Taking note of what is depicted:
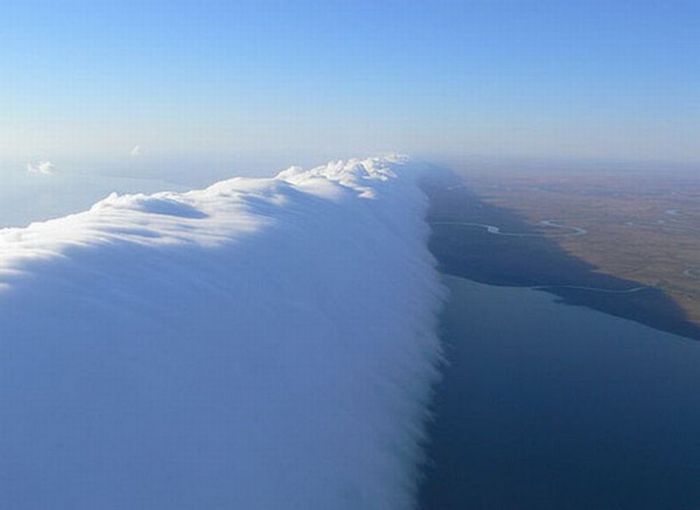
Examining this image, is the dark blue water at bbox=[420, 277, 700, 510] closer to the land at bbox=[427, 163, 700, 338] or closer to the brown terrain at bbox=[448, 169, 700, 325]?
the land at bbox=[427, 163, 700, 338]

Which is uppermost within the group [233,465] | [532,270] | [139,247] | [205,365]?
[139,247]

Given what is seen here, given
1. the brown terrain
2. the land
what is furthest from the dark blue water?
the brown terrain

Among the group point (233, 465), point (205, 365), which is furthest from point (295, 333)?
point (233, 465)

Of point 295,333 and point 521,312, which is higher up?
point 295,333

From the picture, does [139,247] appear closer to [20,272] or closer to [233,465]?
[20,272]

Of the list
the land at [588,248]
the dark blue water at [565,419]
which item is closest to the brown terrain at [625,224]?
the land at [588,248]

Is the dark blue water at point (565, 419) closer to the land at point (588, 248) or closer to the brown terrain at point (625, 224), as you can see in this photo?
the land at point (588, 248)
